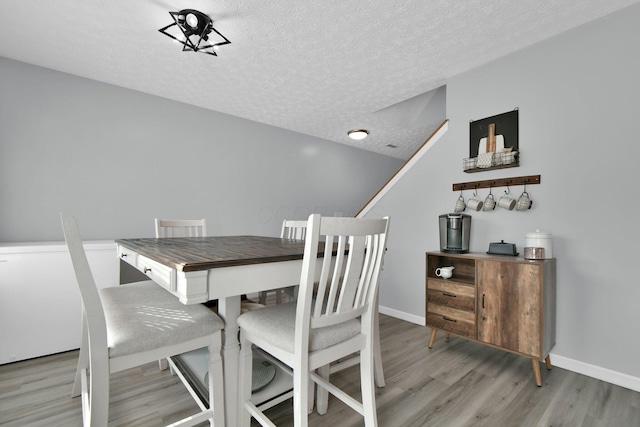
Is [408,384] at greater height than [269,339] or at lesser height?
lesser

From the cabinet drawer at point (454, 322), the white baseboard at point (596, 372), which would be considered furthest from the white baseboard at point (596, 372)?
the cabinet drawer at point (454, 322)

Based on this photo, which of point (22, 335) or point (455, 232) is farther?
point (455, 232)

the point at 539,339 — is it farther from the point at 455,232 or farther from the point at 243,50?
the point at 243,50

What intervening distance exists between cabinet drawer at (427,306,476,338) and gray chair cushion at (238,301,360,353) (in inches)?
52.7

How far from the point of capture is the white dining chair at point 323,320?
3.36 ft

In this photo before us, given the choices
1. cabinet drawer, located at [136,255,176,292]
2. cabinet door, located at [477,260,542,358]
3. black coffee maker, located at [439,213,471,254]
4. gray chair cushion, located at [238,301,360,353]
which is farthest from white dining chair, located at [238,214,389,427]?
black coffee maker, located at [439,213,471,254]

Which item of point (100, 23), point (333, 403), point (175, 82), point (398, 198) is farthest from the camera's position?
point (398, 198)

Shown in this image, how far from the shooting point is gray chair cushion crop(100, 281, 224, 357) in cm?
103

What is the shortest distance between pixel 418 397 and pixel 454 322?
30.5 inches

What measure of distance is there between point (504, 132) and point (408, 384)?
2152 mm

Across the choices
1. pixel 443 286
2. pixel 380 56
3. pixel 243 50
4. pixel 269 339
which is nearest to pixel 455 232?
pixel 443 286

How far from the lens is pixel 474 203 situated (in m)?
2.50

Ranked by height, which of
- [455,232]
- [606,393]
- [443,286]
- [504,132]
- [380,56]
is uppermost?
[380,56]

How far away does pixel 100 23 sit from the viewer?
2.01 meters
